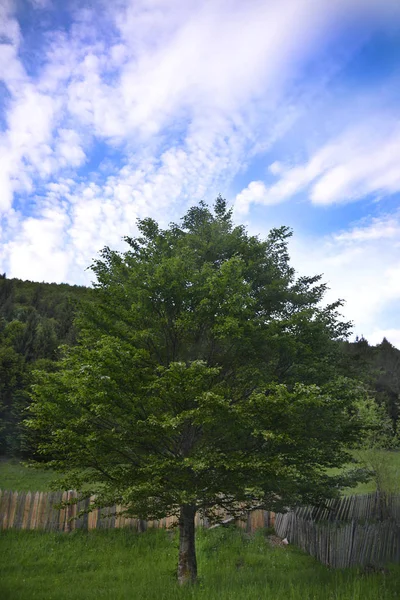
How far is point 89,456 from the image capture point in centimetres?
982

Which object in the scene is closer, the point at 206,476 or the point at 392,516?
the point at 206,476

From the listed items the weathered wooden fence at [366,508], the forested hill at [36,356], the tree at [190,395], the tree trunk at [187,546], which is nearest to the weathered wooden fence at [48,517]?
the weathered wooden fence at [366,508]

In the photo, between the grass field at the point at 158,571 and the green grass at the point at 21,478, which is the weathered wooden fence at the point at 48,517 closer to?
the grass field at the point at 158,571

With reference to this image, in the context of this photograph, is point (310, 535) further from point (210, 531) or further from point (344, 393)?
point (344, 393)

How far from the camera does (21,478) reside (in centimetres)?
2845

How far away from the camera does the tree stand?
29.7ft

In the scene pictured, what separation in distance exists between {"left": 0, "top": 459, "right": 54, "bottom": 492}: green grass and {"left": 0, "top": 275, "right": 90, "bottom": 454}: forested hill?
198cm

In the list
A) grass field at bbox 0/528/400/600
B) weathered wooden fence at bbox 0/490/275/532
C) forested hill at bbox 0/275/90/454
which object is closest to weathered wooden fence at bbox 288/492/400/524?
weathered wooden fence at bbox 0/490/275/532

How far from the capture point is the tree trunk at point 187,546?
1059 cm

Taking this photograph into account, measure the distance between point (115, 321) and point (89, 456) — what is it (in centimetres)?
368

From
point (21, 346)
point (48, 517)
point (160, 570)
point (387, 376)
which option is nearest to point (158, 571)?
point (160, 570)

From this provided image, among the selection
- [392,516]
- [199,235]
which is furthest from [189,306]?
[392,516]

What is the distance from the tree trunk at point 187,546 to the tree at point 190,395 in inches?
1.1

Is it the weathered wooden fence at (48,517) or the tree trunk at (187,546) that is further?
the weathered wooden fence at (48,517)
